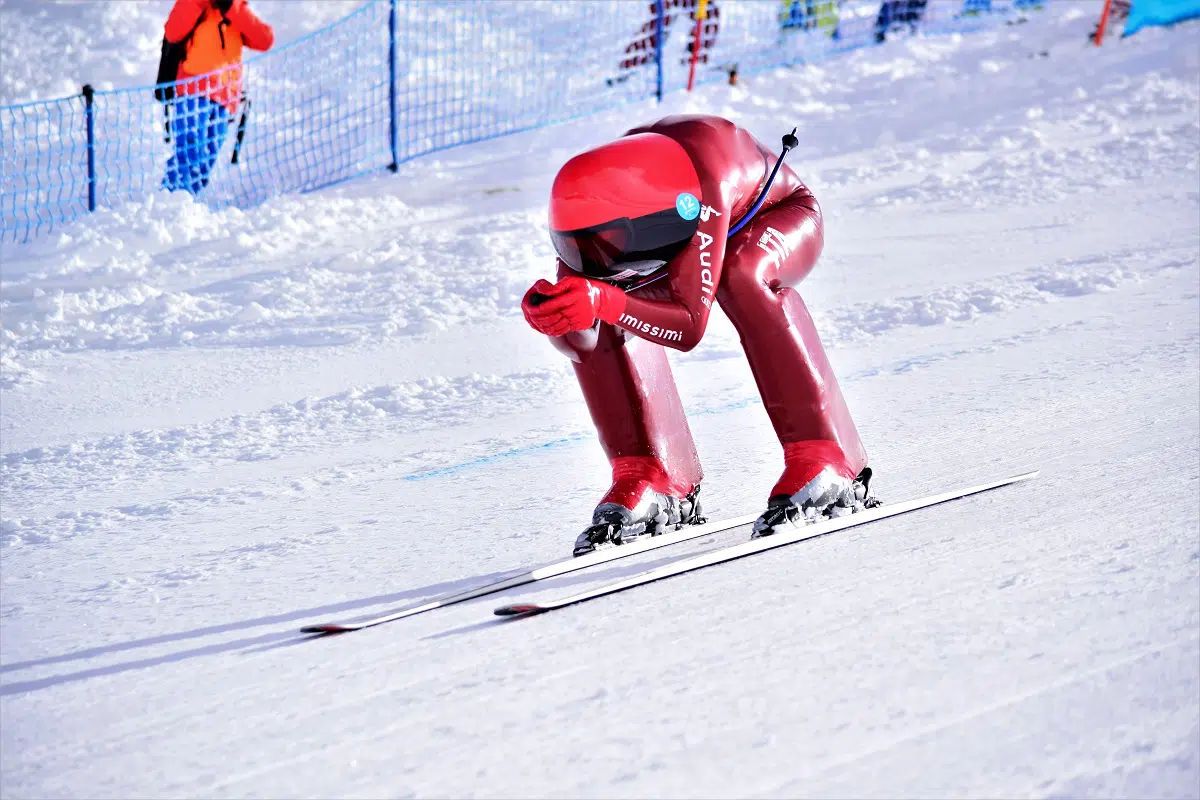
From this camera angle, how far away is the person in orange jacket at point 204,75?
9039 millimetres

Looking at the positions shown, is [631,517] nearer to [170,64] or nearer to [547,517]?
[547,517]

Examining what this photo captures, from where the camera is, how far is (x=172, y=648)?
115 inches

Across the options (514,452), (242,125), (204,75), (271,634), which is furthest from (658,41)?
(271,634)

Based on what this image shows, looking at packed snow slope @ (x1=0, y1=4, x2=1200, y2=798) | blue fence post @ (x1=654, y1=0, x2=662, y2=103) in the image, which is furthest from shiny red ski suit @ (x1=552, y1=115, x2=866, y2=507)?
blue fence post @ (x1=654, y1=0, x2=662, y2=103)

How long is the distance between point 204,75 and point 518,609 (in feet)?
23.5

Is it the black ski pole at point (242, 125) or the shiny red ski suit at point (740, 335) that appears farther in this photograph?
the black ski pole at point (242, 125)

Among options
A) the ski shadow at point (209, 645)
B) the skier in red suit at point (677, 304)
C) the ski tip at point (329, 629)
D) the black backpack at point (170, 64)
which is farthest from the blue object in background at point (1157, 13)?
the ski tip at point (329, 629)

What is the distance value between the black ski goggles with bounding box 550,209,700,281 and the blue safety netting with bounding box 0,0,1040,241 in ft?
19.7

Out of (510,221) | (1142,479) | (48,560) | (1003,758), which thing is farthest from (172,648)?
(510,221)

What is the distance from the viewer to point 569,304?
2.93 m

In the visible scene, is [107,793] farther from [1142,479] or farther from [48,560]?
[1142,479]

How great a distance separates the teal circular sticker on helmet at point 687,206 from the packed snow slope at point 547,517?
84 cm

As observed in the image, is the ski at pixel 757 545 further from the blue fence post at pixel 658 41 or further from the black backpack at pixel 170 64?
the blue fence post at pixel 658 41

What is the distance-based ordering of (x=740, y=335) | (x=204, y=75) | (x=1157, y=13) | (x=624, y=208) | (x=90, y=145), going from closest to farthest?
(x=624, y=208), (x=740, y=335), (x=90, y=145), (x=204, y=75), (x=1157, y=13)
